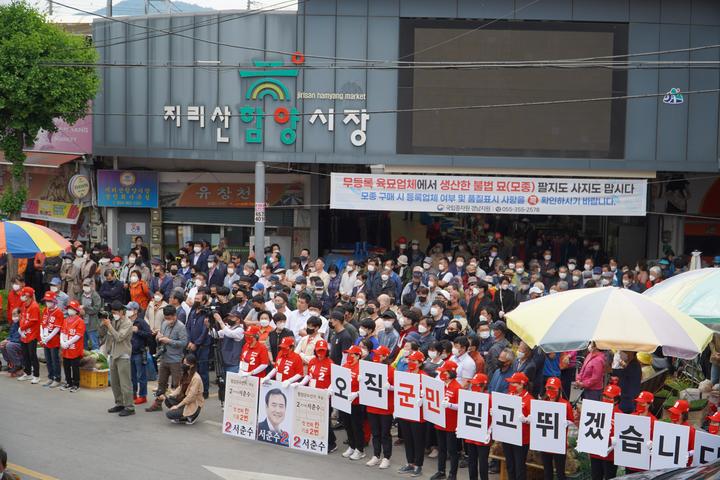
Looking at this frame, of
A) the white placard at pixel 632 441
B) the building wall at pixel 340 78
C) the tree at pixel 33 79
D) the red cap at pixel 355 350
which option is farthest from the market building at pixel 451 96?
the white placard at pixel 632 441

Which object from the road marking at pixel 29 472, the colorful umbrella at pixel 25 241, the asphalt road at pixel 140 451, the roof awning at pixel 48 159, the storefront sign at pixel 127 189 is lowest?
the road marking at pixel 29 472

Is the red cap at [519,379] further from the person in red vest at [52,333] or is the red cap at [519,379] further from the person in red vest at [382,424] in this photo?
the person in red vest at [52,333]

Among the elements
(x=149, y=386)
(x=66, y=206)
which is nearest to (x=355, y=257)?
(x=66, y=206)

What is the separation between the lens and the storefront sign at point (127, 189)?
89.8 feet

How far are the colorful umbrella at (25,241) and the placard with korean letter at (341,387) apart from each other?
8249mm

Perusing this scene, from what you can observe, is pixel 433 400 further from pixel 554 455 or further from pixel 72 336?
pixel 72 336

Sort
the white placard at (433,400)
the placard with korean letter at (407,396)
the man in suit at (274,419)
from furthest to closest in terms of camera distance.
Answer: the man in suit at (274,419), the placard with korean letter at (407,396), the white placard at (433,400)

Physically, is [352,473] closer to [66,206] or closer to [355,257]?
[355,257]

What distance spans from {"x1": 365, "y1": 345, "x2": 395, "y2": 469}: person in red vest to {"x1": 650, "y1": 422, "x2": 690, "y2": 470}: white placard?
11.6 feet

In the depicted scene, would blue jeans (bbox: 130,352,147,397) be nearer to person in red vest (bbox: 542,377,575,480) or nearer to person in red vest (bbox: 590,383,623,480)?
person in red vest (bbox: 542,377,575,480)

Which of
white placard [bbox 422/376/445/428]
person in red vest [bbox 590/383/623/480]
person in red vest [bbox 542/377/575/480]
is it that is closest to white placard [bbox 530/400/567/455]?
person in red vest [bbox 542/377/575/480]

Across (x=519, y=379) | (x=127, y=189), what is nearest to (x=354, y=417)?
(x=519, y=379)

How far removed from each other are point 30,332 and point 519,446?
9.61m

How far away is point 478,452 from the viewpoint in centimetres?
1098
